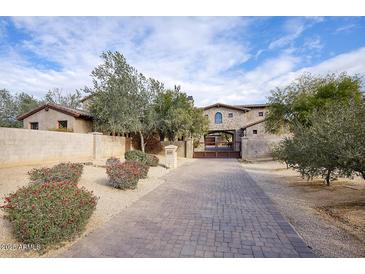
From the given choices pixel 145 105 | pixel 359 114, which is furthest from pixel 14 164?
pixel 359 114

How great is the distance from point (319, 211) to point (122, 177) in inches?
235

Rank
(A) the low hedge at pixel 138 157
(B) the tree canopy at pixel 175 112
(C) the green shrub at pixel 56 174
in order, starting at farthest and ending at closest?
(B) the tree canopy at pixel 175 112 → (A) the low hedge at pixel 138 157 → (C) the green shrub at pixel 56 174

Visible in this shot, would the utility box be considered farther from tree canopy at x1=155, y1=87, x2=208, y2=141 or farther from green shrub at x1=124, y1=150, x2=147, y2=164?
tree canopy at x1=155, y1=87, x2=208, y2=141

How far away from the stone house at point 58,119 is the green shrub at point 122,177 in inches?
542

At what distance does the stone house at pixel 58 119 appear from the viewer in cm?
1942

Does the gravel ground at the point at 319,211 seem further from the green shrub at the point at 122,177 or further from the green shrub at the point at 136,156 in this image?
the green shrub at the point at 136,156

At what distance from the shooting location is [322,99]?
16484mm

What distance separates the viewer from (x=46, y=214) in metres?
3.37

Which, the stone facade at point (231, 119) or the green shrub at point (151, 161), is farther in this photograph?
the stone facade at point (231, 119)

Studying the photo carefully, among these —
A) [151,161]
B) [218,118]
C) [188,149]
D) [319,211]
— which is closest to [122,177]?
[319,211]

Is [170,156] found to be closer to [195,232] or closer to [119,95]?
Result: [119,95]

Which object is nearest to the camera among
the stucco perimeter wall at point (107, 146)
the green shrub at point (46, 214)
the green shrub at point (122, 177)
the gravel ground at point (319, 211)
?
the green shrub at point (46, 214)

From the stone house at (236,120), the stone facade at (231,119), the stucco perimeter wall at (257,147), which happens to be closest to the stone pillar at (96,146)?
the stucco perimeter wall at (257,147)

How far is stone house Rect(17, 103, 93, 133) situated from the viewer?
19422 mm
